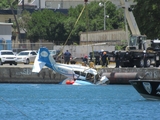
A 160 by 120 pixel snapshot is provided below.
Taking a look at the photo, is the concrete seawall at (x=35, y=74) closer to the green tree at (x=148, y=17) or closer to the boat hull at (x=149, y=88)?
the green tree at (x=148, y=17)

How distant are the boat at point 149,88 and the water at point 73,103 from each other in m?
0.41

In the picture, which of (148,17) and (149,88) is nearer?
(149,88)

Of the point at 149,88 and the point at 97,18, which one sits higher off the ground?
the point at 97,18

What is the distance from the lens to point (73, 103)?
148 feet

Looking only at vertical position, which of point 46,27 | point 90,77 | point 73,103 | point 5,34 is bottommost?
point 73,103

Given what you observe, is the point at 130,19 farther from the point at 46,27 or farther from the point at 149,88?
the point at 46,27

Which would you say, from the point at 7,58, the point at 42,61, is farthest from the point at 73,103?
the point at 7,58

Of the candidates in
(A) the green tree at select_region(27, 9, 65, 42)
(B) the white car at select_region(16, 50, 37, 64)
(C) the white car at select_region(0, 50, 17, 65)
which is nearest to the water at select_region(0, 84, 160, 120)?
(C) the white car at select_region(0, 50, 17, 65)

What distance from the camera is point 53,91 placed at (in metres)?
Answer: 54.2

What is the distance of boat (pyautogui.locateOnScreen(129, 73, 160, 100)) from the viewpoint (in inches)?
1719

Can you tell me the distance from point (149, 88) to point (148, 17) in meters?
30.9

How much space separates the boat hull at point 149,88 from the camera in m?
43.7

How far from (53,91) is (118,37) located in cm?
4416

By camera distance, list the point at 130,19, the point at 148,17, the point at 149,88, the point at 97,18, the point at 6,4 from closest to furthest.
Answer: the point at 149,88, the point at 130,19, the point at 148,17, the point at 97,18, the point at 6,4
